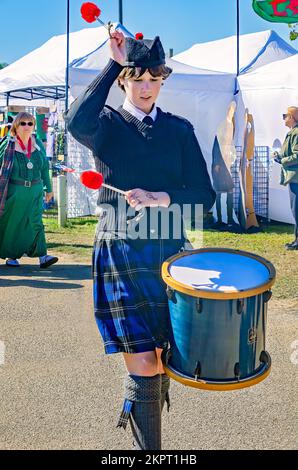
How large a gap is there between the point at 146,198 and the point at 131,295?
386mm

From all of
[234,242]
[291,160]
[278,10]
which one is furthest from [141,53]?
[234,242]

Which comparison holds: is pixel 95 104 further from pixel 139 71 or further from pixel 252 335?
pixel 252 335

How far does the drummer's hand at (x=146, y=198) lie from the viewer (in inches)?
81.7

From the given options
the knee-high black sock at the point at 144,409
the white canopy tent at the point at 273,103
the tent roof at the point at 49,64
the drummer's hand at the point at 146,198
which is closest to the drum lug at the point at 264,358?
the knee-high black sock at the point at 144,409

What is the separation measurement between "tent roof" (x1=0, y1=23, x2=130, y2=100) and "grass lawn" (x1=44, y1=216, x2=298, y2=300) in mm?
2813

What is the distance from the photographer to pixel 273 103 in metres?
9.04

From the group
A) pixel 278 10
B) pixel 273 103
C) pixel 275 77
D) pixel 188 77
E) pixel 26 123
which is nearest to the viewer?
pixel 278 10

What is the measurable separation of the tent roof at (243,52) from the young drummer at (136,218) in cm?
872

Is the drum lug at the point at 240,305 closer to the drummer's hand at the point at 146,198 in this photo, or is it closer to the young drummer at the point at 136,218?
the young drummer at the point at 136,218

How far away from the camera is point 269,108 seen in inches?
359

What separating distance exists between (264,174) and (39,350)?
6.57 m

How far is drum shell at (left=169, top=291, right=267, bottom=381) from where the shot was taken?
200cm
